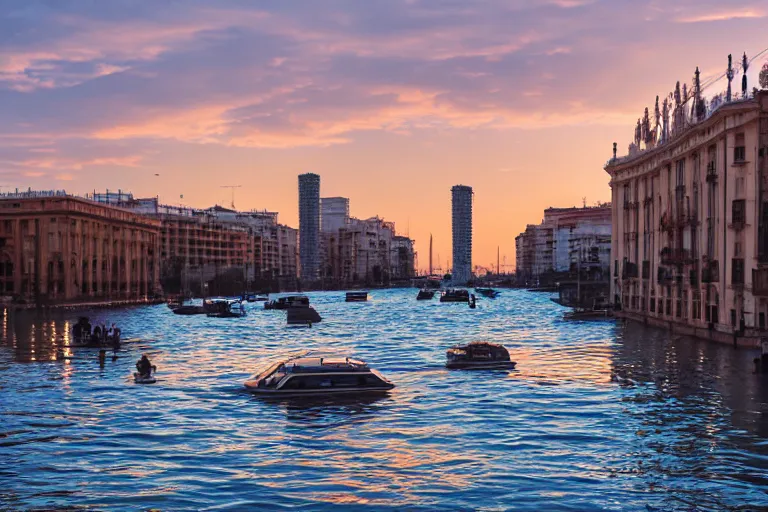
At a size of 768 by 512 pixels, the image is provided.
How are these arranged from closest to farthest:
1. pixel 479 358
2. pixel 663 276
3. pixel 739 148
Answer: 1. pixel 479 358
2. pixel 739 148
3. pixel 663 276

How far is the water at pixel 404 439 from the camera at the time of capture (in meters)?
22.2

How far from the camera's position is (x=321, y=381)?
37688mm

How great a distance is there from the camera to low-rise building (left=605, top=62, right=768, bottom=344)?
5856 centimetres

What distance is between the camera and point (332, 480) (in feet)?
77.7

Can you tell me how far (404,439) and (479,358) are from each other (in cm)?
2202

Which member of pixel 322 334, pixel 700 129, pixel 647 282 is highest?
pixel 700 129

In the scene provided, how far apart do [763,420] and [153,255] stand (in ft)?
589

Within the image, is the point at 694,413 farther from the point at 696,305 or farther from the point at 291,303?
the point at 291,303

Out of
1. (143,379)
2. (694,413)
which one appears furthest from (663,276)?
(143,379)

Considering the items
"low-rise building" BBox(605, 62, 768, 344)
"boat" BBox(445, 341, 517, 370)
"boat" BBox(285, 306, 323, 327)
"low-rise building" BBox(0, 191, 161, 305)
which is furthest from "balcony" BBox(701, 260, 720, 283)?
"low-rise building" BBox(0, 191, 161, 305)

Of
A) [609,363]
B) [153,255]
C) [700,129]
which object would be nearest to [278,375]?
[609,363]

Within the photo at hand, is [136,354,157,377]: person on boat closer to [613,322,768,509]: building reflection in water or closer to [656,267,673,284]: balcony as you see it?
[613,322,768,509]: building reflection in water

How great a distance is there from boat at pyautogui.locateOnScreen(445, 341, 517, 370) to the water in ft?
4.33

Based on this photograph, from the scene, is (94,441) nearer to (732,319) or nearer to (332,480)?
(332,480)
